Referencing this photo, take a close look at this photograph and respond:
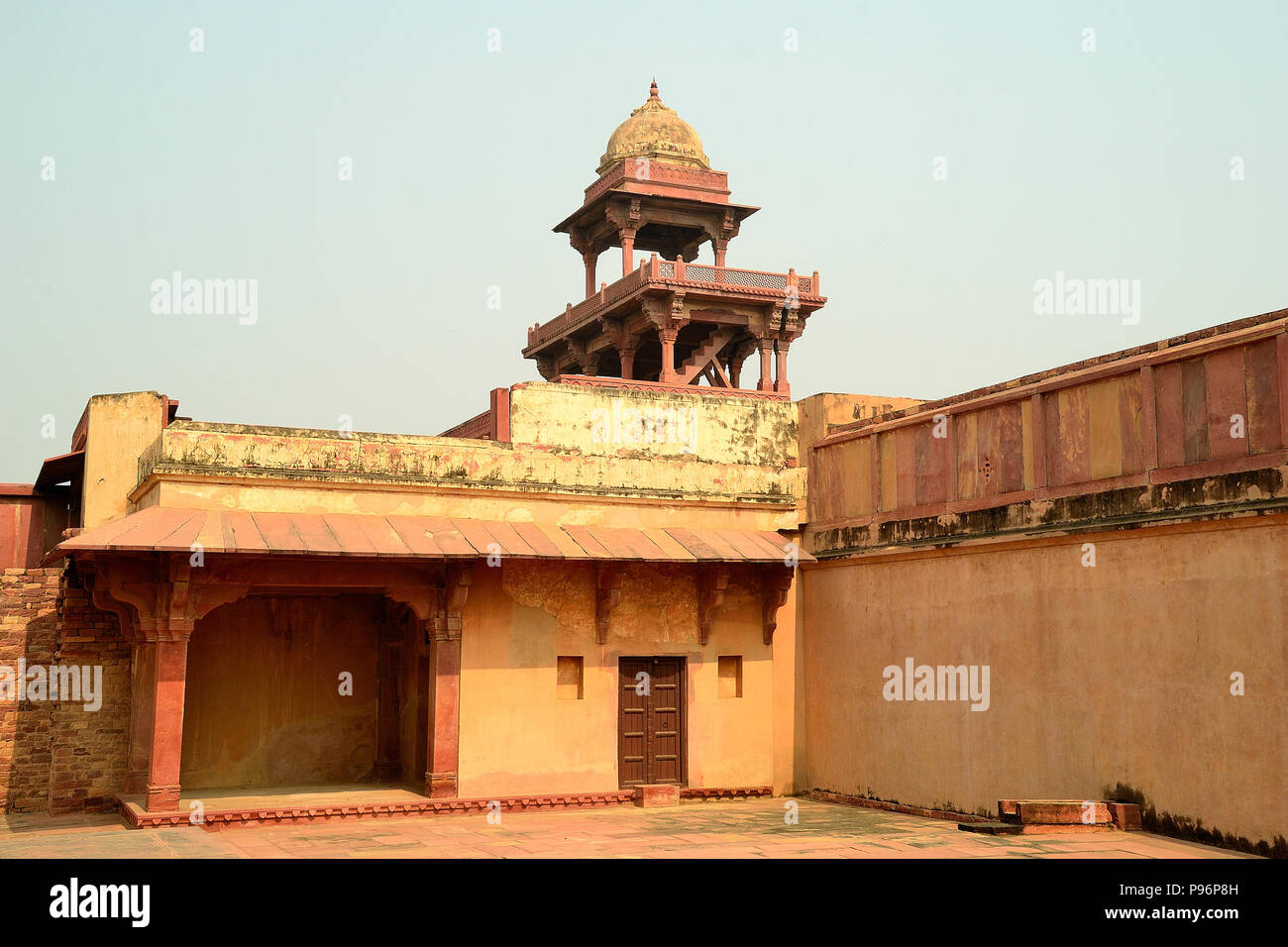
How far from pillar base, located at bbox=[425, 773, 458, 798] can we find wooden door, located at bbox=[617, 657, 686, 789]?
202cm

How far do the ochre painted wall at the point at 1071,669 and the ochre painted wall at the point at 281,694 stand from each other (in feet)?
18.2

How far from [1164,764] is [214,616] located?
10.4m

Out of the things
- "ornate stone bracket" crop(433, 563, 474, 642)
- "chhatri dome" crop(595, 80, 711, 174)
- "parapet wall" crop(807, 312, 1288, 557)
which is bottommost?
"ornate stone bracket" crop(433, 563, 474, 642)

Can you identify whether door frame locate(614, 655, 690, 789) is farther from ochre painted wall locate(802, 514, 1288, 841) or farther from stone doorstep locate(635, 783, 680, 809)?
ochre painted wall locate(802, 514, 1288, 841)

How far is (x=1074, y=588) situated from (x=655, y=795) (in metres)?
5.09

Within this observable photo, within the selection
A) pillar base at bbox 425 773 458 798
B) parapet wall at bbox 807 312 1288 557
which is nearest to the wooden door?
pillar base at bbox 425 773 458 798

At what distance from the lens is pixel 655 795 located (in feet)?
46.0

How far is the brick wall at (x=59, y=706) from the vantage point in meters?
13.9

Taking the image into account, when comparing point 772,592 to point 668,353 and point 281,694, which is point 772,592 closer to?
point 281,694

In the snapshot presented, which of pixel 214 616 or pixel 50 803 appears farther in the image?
pixel 214 616

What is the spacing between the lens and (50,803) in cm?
1372

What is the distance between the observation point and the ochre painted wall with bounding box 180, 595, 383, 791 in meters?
14.9

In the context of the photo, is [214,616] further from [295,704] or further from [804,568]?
[804,568]
